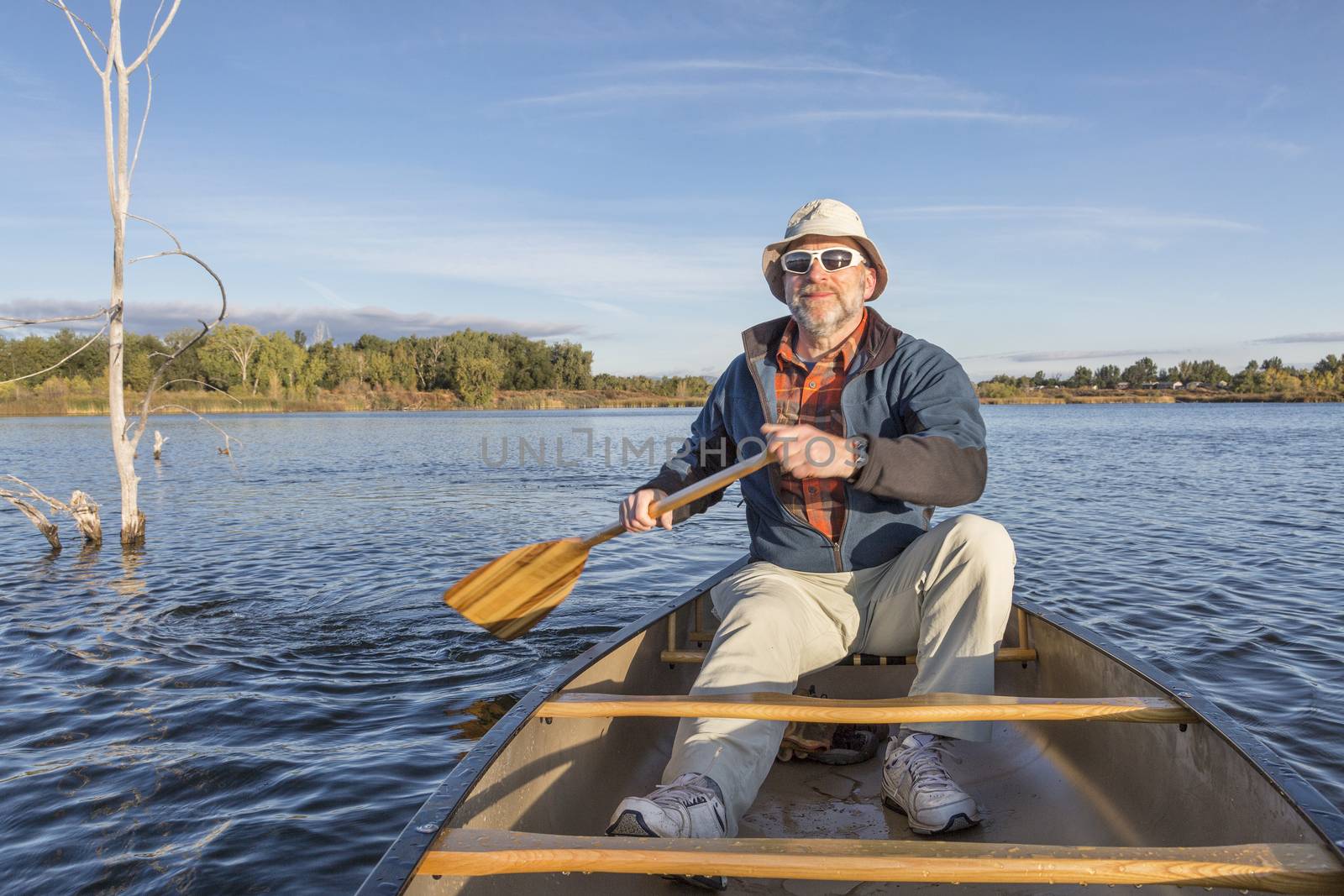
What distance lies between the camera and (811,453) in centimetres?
281

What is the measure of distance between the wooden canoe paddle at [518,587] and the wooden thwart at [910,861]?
1.91 metres

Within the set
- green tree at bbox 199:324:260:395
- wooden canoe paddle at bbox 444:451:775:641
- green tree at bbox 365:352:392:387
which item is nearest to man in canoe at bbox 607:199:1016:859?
wooden canoe paddle at bbox 444:451:775:641

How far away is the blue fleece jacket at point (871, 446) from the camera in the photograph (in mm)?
2805

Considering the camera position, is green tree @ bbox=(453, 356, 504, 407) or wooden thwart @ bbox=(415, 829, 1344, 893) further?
green tree @ bbox=(453, 356, 504, 407)

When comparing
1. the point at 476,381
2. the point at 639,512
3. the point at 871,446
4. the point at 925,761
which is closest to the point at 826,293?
the point at 871,446

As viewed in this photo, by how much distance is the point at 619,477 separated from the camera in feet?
65.7

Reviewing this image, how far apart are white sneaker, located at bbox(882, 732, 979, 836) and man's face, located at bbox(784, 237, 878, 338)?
58.1 inches

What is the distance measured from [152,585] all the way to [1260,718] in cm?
903

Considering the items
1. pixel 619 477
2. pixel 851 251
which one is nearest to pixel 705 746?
pixel 851 251

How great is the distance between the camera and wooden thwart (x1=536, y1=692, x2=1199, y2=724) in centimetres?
250

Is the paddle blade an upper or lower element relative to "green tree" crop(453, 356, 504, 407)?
lower

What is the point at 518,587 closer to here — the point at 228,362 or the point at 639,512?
→ the point at 639,512

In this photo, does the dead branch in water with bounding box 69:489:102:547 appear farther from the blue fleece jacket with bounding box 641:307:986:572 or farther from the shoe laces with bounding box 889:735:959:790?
the shoe laces with bounding box 889:735:959:790

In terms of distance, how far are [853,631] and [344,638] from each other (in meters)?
4.70
